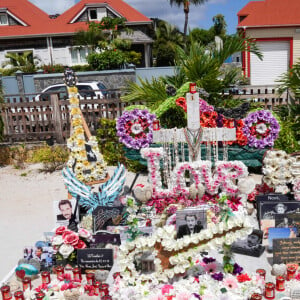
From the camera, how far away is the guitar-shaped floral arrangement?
25.1 ft

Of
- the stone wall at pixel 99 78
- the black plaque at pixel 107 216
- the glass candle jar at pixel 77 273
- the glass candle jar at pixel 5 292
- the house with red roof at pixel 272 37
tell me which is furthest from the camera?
the house with red roof at pixel 272 37

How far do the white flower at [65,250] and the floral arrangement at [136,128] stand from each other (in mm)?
3002

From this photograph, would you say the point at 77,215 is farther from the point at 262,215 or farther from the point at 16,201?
the point at 262,215

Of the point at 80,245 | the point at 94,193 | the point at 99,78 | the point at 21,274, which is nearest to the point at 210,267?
the point at 80,245

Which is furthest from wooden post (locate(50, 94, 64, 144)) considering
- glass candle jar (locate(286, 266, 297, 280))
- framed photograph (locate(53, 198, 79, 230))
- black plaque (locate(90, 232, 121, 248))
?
glass candle jar (locate(286, 266, 297, 280))

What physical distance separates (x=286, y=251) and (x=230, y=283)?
957 millimetres

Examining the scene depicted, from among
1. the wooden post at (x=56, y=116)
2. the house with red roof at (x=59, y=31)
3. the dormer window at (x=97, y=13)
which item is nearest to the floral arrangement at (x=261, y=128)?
the wooden post at (x=56, y=116)

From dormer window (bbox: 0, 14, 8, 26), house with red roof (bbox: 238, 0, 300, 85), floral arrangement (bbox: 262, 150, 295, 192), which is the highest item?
dormer window (bbox: 0, 14, 8, 26)

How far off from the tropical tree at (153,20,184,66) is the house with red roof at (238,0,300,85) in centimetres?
888

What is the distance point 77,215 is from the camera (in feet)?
20.0

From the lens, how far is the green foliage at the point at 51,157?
9.56m

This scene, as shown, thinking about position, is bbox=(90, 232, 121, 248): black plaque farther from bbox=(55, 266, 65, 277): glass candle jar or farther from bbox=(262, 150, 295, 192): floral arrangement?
bbox=(262, 150, 295, 192): floral arrangement

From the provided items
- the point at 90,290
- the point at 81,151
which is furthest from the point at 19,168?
the point at 90,290

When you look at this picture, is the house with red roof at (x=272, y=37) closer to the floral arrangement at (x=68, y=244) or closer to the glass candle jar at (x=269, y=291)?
the floral arrangement at (x=68, y=244)
